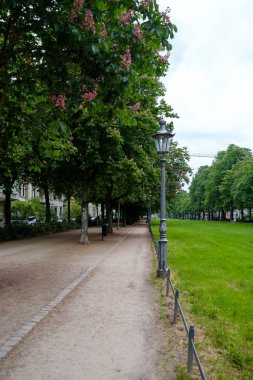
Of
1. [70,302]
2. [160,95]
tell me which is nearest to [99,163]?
[160,95]

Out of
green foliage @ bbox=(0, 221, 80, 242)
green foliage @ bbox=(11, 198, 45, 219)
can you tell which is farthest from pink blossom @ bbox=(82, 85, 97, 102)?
green foliage @ bbox=(11, 198, 45, 219)

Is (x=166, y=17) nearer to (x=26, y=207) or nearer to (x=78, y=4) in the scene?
(x=78, y=4)

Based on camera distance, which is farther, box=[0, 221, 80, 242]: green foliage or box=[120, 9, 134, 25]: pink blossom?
box=[0, 221, 80, 242]: green foliage

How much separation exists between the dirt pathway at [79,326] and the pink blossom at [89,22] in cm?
479

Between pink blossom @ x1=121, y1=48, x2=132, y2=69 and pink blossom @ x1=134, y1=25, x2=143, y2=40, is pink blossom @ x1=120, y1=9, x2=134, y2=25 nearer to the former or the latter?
pink blossom @ x1=134, y1=25, x2=143, y2=40

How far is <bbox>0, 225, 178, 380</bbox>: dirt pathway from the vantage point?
489cm

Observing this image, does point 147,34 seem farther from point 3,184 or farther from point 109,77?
point 3,184

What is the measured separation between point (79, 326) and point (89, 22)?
493 centimetres

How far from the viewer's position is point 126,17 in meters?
6.62

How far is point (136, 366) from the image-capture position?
196 inches

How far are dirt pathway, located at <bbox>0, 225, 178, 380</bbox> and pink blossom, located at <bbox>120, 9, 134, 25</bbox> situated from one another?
5122 mm

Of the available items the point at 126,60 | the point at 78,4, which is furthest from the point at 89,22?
the point at 126,60

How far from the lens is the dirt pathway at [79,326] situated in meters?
4.89

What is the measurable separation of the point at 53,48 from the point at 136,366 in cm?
532
